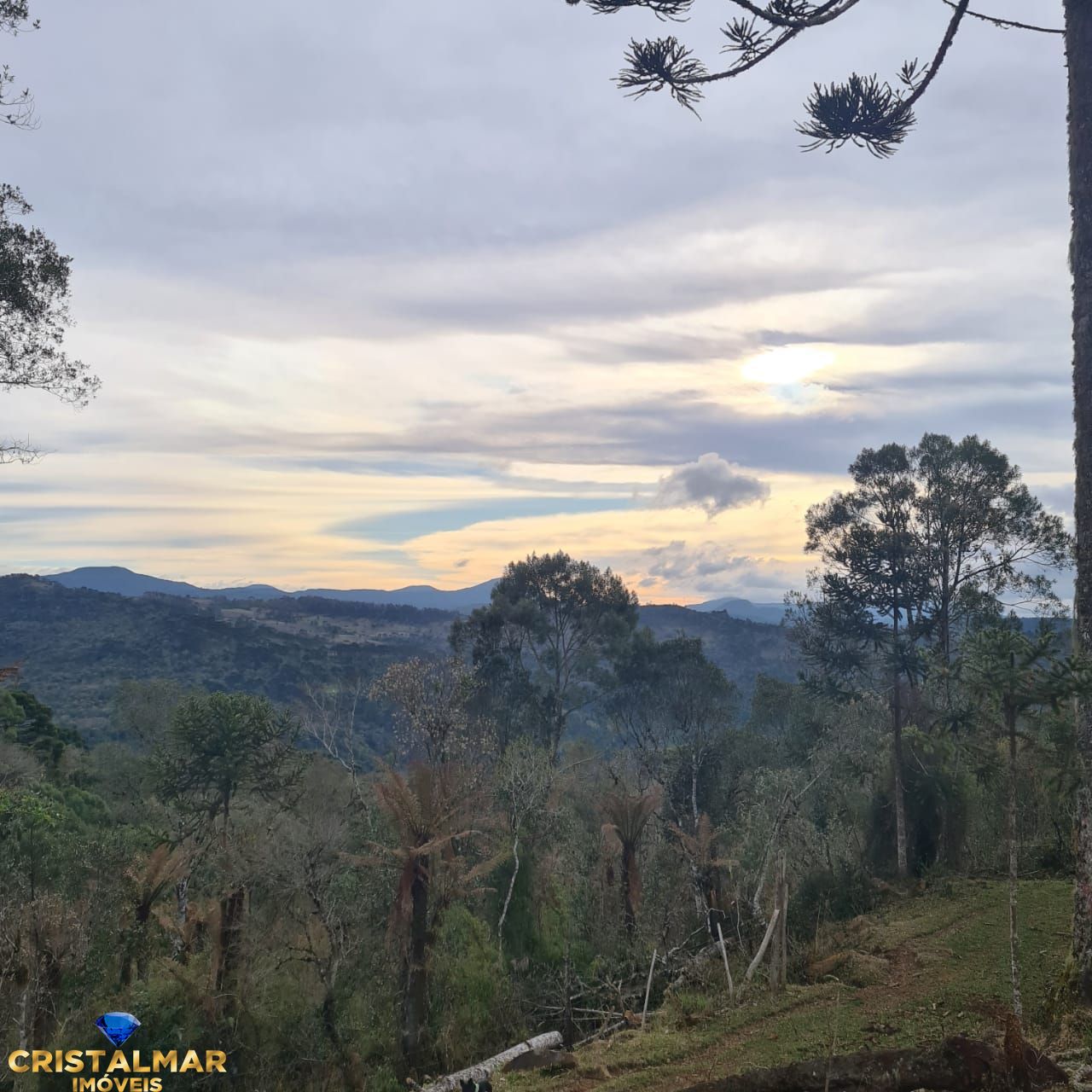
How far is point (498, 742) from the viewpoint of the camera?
31703mm

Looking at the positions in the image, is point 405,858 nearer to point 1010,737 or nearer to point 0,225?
point 1010,737

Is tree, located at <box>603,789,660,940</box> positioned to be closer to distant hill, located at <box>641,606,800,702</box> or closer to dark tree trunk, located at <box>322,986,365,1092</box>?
dark tree trunk, located at <box>322,986,365,1092</box>

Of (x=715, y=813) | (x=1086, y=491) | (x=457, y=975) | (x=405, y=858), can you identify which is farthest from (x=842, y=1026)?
(x=715, y=813)

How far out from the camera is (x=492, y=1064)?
1062 centimetres

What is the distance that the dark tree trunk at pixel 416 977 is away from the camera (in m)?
12.6

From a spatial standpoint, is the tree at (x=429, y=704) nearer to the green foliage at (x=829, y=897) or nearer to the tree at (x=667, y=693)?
the green foliage at (x=829, y=897)

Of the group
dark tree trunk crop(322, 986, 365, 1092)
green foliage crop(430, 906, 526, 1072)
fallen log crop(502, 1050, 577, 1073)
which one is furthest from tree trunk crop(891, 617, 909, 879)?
dark tree trunk crop(322, 986, 365, 1092)

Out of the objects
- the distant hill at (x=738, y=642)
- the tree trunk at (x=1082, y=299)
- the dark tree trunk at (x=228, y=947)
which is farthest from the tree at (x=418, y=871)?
the distant hill at (x=738, y=642)

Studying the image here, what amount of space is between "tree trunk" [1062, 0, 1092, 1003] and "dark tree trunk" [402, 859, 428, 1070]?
8935 millimetres

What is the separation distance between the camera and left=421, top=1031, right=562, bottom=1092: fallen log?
9.46 meters

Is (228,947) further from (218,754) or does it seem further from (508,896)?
(218,754)

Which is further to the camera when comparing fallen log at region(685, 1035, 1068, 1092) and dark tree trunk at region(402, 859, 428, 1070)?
dark tree trunk at region(402, 859, 428, 1070)

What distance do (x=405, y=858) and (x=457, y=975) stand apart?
2911 mm

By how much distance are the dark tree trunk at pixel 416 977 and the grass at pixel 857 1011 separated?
4.11m
